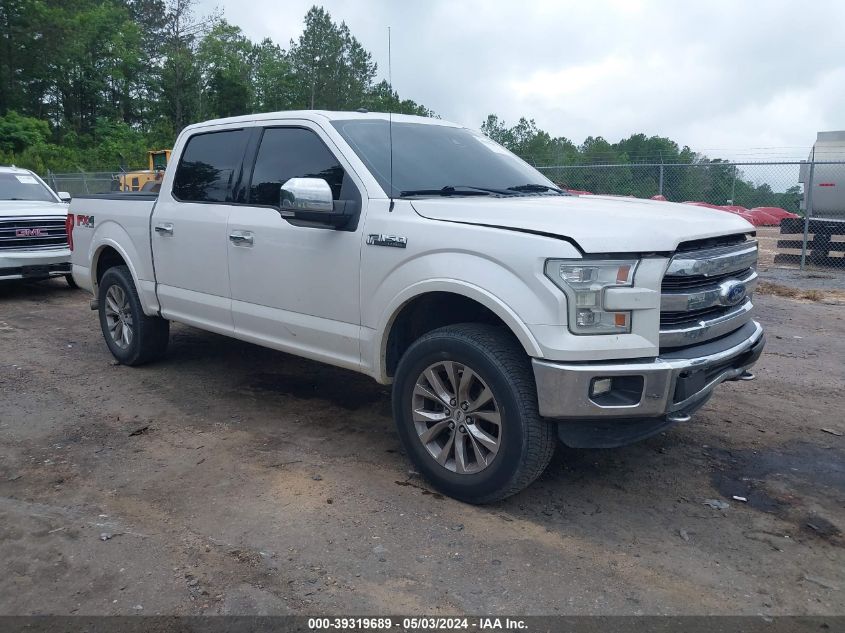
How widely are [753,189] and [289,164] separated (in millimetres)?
13200

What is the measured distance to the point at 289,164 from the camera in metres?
4.88

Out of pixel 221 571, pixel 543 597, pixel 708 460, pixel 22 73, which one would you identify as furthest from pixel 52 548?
pixel 22 73

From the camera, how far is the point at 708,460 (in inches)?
175

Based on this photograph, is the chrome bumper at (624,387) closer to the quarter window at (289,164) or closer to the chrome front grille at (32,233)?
the quarter window at (289,164)

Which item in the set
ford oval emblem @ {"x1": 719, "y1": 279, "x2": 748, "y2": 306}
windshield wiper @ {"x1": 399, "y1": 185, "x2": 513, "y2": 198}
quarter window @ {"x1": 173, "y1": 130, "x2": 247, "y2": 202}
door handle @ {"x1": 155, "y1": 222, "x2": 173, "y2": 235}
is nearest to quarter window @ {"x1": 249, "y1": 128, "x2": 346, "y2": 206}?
quarter window @ {"x1": 173, "y1": 130, "x2": 247, "y2": 202}

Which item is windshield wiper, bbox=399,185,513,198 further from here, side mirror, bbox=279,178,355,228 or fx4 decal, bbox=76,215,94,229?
fx4 decal, bbox=76,215,94,229

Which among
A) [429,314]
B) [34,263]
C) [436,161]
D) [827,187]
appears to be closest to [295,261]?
[429,314]

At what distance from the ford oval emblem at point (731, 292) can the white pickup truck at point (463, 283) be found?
0.04 ft

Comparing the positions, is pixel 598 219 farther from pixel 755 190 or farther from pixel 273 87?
pixel 273 87

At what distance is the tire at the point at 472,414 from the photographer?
3.52m

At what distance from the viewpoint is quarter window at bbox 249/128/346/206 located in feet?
14.9

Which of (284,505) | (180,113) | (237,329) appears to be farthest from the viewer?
(180,113)

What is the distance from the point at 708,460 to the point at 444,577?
2.10 m

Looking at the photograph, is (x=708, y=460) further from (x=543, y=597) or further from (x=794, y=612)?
(x=543, y=597)
